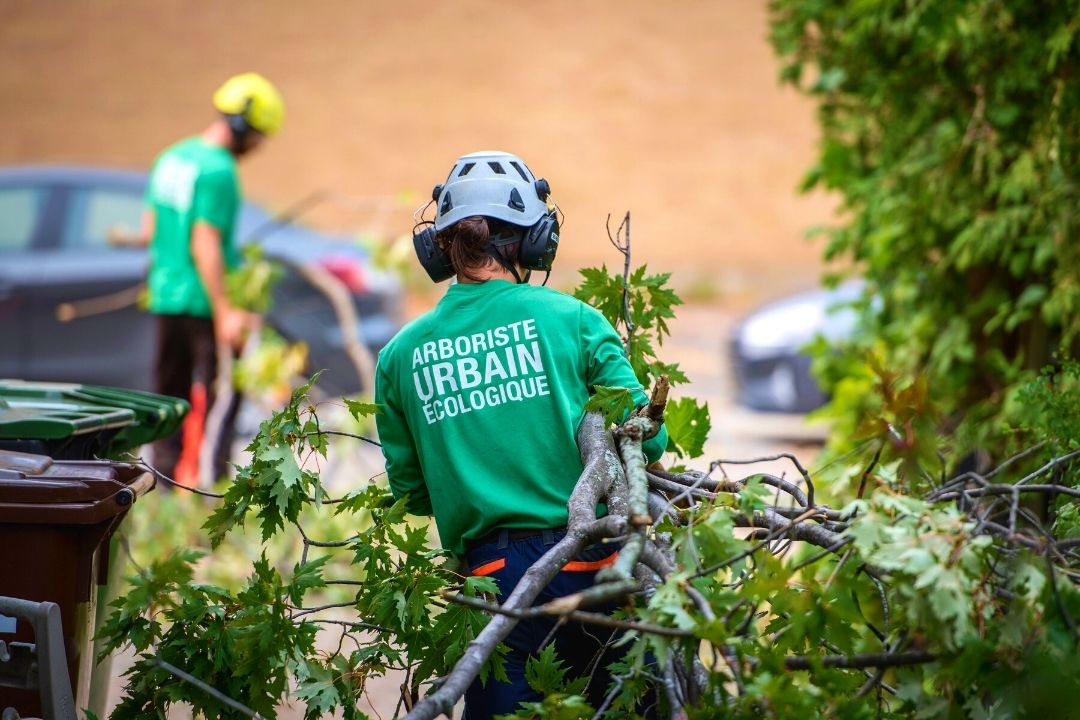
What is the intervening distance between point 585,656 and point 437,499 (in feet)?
1.60

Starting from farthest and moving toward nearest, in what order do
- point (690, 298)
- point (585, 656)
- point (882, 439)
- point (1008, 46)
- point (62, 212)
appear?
point (690, 298) → point (62, 212) → point (1008, 46) → point (882, 439) → point (585, 656)

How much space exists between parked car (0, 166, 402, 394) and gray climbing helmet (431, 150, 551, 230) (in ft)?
18.1

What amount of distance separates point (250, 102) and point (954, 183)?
12.4ft

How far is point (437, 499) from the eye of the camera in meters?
2.83

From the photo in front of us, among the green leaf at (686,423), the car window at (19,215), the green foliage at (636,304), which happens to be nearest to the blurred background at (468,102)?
the car window at (19,215)

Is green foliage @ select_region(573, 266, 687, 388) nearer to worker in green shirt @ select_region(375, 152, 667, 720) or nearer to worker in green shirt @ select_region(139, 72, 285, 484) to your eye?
worker in green shirt @ select_region(375, 152, 667, 720)

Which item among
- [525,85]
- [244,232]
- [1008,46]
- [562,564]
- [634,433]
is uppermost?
[525,85]

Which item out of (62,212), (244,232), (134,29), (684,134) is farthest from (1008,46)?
(134,29)

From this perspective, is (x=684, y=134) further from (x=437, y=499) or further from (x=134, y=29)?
(x=437, y=499)

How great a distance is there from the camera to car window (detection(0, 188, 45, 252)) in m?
8.67

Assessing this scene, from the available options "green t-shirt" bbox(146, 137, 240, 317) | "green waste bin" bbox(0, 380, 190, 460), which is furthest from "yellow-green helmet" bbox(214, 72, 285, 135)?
"green waste bin" bbox(0, 380, 190, 460)

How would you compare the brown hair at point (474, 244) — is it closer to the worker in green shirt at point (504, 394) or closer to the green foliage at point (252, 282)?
the worker in green shirt at point (504, 394)

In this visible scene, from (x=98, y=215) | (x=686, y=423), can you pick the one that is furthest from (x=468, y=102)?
(x=686, y=423)

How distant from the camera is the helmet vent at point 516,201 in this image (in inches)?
112
